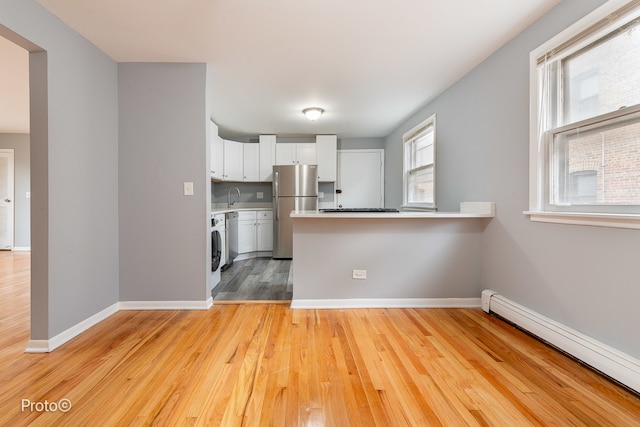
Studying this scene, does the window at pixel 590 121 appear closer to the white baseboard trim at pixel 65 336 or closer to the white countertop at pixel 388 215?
the white countertop at pixel 388 215

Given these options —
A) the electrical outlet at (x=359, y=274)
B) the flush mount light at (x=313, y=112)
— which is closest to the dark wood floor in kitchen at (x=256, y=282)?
the electrical outlet at (x=359, y=274)

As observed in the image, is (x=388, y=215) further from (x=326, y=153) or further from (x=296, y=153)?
(x=296, y=153)

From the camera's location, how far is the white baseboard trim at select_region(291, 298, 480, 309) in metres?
2.66

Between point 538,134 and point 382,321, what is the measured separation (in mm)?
1812

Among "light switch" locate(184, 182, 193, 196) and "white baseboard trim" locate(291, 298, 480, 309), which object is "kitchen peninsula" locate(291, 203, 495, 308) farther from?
"light switch" locate(184, 182, 193, 196)

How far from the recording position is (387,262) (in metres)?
2.67

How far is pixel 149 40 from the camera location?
7.33 feet

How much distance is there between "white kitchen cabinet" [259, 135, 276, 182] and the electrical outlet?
3.11 m

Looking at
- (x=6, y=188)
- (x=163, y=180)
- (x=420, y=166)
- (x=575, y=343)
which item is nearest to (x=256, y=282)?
(x=163, y=180)

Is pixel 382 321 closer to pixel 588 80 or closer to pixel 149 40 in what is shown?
pixel 588 80

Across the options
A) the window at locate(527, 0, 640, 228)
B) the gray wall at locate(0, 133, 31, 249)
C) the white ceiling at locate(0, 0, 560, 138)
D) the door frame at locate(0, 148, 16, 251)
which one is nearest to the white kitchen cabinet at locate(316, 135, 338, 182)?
the white ceiling at locate(0, 0, 560, 138)

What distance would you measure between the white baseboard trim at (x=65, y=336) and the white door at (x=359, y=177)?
13.4ft

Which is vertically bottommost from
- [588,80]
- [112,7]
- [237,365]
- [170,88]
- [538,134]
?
[237,365]

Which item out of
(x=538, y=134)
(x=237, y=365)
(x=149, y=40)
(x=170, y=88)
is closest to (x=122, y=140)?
(x=170, y=88)
